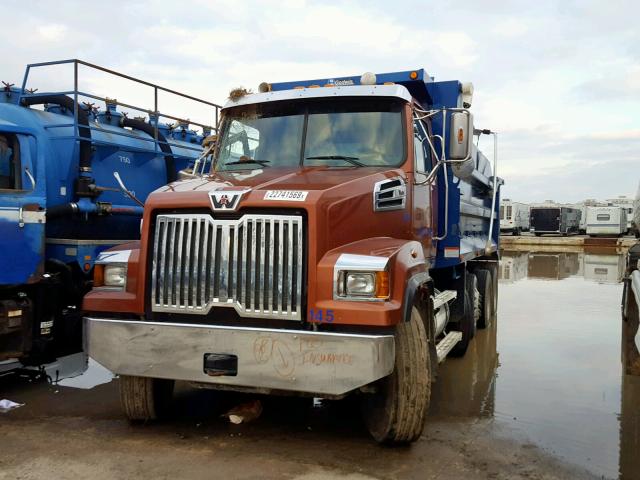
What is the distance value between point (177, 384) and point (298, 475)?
2804 mm

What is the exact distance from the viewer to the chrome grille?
4125mm

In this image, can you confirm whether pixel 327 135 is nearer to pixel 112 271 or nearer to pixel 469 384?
pixel 112 271

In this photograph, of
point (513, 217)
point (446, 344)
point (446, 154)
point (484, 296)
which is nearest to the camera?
point (446, 154)

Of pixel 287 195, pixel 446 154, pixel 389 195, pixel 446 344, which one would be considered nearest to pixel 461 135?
pixel 446 154

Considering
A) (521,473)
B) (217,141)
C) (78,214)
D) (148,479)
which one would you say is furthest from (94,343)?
(521,473)

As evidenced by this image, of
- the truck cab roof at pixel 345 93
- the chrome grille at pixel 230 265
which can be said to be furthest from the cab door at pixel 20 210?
the truck cab roof at pixel 345 93

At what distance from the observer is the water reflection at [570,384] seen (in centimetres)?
480

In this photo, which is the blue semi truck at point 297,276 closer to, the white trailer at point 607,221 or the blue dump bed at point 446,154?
the blue dump bed at point 446,154

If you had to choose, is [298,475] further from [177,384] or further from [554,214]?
[554,214]

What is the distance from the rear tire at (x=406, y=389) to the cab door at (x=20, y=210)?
384 cm

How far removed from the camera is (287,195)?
4207 mm

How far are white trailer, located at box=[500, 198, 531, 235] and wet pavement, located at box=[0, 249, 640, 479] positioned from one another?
3826 cm

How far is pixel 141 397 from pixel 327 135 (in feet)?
8.96

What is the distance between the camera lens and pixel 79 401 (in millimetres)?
5762
